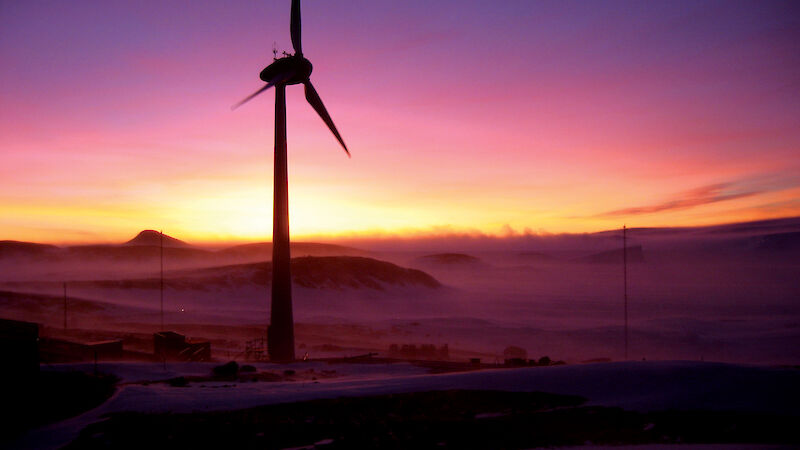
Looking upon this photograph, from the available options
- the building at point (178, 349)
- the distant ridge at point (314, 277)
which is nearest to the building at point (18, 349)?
the building at point (178, 349)

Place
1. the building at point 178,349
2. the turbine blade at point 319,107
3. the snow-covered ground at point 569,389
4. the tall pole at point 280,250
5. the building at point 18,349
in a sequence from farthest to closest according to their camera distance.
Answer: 1. the building at point 178,349
2. the turbine blade at point 319,107
3. the tall pole at point 280,250
4. the building at point 18,349
5. the snow-covered ground at point 569,389

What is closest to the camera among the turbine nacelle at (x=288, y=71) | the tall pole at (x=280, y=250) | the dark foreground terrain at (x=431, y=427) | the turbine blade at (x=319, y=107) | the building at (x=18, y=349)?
the dark foreground terrain at (x=431, y=427)

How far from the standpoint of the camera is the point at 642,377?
17.9 metres

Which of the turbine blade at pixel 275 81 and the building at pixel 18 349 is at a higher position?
the turbine blade at pixel 275 81

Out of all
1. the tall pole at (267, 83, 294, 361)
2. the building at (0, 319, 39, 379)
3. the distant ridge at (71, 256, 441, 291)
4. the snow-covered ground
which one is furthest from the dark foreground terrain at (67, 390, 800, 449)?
the distant ridge at (71, 256, 441, 291)

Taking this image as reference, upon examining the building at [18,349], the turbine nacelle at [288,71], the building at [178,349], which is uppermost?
the turbine nacelle at [288,71]

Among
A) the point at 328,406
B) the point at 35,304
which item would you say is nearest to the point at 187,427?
the point at 328,406

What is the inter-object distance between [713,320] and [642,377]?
206 feet

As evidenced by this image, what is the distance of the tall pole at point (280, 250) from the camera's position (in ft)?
97.6

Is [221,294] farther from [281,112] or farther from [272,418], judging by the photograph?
[272,418]

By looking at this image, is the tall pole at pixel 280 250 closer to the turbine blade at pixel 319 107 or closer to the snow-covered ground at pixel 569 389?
the turbine blade at pixel 319 107

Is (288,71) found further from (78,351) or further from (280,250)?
(78,351)

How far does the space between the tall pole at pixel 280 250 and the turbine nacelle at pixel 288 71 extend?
59 centimetres

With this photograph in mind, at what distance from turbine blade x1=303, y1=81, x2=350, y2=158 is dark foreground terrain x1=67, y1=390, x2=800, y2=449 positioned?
776 inches
